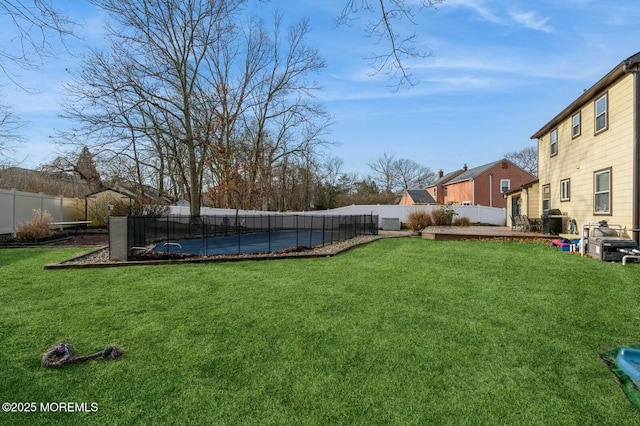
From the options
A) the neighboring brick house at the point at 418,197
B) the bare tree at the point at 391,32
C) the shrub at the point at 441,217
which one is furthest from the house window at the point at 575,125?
the neighboring brick house at the point at 418,197

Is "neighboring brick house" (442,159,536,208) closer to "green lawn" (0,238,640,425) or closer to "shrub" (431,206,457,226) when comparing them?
"shrub" (431,206,457,226)

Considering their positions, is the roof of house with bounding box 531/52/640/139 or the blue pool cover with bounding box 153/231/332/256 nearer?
the roof of house with bounding box 531/52/640/139

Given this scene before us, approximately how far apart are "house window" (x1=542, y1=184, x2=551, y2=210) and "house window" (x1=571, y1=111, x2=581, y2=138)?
262 cm

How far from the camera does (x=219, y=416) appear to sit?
2145mm

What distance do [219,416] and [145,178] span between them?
24887 millimetres

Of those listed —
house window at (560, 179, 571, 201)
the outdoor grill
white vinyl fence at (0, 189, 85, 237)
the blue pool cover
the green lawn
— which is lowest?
the green lawn

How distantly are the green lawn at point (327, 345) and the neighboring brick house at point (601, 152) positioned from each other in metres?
3.19

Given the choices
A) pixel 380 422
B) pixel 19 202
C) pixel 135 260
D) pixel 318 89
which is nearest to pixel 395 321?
pixel 380 422

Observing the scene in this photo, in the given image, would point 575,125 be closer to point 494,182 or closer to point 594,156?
point 594,156

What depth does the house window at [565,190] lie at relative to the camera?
1144 centimetres

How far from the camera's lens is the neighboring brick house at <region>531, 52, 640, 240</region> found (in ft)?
25.9

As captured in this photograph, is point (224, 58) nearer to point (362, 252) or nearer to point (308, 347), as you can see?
point (362, 252)

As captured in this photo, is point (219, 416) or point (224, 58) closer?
point (219, 416)

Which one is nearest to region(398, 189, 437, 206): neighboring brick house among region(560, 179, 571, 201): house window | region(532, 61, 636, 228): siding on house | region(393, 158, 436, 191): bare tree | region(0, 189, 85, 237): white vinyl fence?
region(393, 158, 436, 191): bare tree
